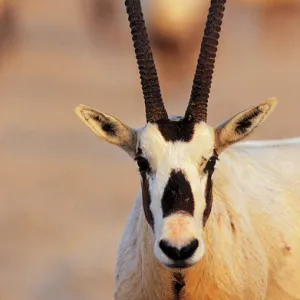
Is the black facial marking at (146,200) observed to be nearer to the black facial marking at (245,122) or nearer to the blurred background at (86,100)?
the black facial marking at (245,122)

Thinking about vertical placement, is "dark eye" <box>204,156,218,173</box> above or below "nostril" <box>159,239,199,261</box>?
above

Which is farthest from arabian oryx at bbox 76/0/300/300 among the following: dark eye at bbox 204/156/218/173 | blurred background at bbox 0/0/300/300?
blurred background at bbox 0/0/300/300

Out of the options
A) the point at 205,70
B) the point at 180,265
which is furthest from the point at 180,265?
the point at 205,70

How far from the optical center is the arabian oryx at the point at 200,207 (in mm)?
5711

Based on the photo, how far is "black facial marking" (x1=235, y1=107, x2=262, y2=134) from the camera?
6.22 metres

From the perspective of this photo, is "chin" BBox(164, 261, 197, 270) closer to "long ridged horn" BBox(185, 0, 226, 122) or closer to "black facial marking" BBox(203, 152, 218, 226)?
"black facial marking" BBox(203, 152, 218, 226)

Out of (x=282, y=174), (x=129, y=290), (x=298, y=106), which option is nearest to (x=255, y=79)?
(x=298, y=106)

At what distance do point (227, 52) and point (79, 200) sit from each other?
564 cm

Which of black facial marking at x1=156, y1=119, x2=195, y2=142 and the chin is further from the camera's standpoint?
black facial marking at x1=156, y1=119, x2=195, y2=142

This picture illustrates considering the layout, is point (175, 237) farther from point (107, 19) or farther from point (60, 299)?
point (107, 19)

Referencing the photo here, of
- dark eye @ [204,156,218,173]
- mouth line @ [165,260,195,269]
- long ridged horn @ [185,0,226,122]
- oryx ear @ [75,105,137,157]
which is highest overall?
long ridged horn @ [185,0,226,122]

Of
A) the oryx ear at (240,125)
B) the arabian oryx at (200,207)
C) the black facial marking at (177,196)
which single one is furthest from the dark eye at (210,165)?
the black facial marking at (177,196)

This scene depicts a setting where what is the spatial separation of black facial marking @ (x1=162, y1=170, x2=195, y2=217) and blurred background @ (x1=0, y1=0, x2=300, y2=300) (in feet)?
15.7

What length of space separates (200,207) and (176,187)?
212 mm
